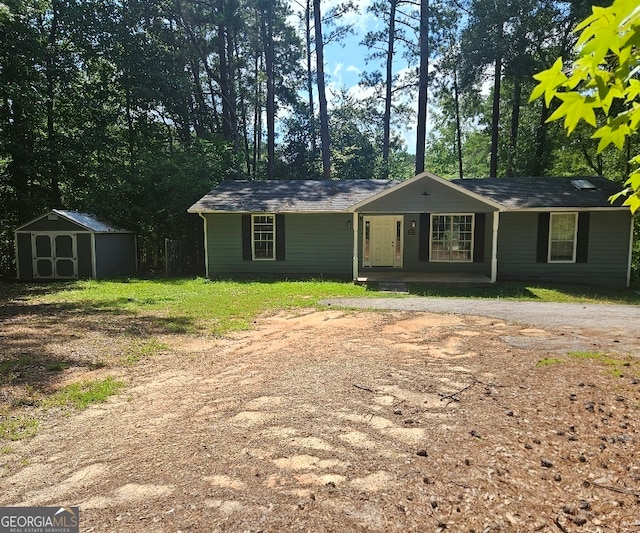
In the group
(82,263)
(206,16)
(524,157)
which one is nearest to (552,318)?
(82,263)

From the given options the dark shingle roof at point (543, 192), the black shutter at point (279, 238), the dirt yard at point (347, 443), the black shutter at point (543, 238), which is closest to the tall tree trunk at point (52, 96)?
the black shutter at point (279, 238)

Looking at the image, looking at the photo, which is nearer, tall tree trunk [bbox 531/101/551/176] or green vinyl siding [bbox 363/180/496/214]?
green vinyl siding [bbox 363/180/496/214]

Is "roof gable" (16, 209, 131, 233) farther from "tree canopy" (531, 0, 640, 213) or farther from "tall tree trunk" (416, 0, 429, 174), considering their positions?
"tree canopy" (531, 0, 640, 213)

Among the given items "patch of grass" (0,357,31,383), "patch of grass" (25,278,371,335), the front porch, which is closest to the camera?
"patch of grass" (0,357,31,383)

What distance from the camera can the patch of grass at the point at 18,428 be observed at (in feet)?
10.8

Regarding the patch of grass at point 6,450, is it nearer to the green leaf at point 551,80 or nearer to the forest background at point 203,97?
the green leaf at point 551,80

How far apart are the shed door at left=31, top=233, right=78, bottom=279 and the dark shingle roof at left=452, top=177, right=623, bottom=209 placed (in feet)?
46.1

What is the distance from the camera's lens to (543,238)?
1263cm

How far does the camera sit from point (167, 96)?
68.5 ft

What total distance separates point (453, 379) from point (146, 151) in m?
19.7

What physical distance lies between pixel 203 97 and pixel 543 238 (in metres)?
19.9

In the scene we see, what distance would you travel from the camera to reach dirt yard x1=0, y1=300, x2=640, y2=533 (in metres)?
2.17

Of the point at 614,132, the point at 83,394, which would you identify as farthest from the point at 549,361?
the point at 83,394

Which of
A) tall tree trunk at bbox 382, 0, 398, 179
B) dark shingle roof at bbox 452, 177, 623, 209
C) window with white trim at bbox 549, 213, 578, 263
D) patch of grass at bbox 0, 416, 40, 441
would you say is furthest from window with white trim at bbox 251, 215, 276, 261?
tall tree trunk at bbox 382, 0, 398, 179
